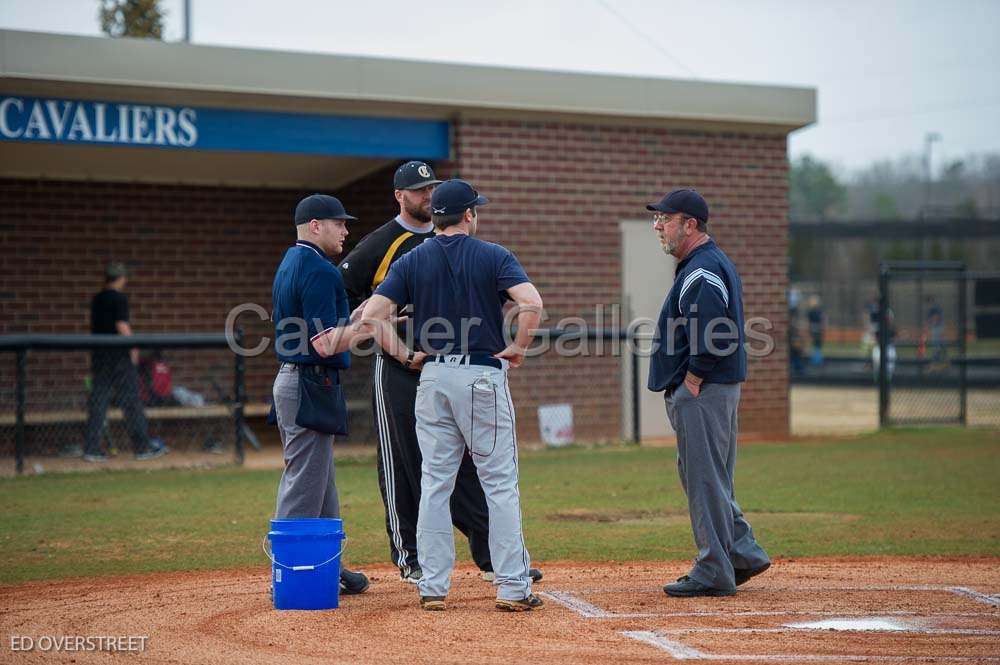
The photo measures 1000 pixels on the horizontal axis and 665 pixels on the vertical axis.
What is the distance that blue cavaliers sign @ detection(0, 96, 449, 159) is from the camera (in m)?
13.2

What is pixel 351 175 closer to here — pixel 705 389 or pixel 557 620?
pixel 705 389

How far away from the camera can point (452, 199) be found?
244 inches

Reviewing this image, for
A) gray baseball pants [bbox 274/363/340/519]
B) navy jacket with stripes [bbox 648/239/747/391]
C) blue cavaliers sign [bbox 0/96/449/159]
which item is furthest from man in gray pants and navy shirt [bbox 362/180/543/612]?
blue cavaliers sign [bbox 0/96/449/159]

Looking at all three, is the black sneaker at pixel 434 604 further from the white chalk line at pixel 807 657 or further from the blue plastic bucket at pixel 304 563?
the white chalk line at pixel 807 657

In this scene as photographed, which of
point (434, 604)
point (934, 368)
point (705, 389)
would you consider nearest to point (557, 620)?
point (434, 604)

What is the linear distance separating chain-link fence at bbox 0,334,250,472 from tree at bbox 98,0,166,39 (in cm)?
579

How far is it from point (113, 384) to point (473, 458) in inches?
342

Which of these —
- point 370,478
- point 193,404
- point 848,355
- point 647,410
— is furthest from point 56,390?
point 848,355

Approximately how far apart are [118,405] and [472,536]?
8174mm

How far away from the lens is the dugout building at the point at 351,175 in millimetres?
13617

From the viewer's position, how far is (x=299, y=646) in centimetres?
539

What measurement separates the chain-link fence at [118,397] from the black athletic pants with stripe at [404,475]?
666cm

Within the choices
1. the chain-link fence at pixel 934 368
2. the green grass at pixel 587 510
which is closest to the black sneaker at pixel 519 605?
the green grass at pixel 587 510

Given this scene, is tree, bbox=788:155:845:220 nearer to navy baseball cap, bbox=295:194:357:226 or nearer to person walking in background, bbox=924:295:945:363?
person walking in background, bbox=924:295:945:363
